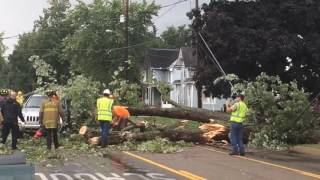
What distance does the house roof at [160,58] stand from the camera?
3076 inches

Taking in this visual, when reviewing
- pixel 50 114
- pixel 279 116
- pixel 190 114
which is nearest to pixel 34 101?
pixel 190 114

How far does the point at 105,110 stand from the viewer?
17.6 m

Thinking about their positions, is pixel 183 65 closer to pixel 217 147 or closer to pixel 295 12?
pixel 295 12

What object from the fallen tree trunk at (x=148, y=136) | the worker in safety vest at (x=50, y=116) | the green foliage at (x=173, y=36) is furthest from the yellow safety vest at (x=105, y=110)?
the green foliage at (x=173, y=36)

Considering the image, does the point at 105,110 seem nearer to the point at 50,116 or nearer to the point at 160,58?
the point at 50,116

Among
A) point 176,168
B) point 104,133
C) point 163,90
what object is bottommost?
point 176,168

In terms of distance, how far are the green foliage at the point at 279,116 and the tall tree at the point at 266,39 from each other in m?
13.0

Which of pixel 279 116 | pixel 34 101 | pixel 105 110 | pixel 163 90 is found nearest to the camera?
pixel 105 110

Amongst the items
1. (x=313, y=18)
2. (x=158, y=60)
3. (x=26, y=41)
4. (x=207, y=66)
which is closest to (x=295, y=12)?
(x=313, y=18)

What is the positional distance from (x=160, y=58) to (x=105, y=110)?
63.4 meters

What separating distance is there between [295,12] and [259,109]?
47.7 ft

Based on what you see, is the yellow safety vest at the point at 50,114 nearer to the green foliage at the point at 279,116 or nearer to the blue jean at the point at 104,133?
the blue jean at the point at 104,133

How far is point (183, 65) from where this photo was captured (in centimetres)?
7112

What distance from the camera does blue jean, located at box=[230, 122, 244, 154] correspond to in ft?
51.8
